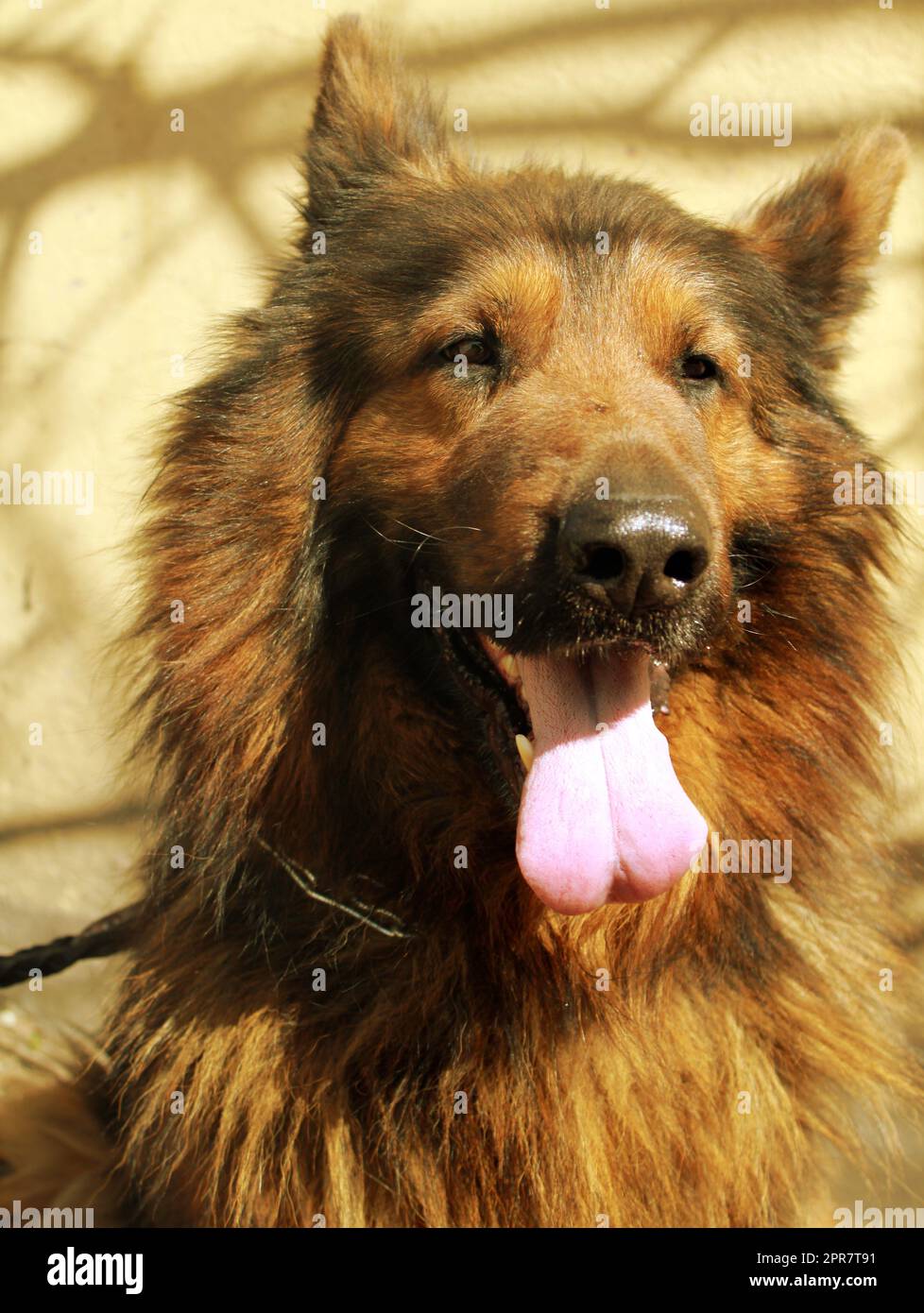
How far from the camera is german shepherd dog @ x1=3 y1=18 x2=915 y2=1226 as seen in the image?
252 cm

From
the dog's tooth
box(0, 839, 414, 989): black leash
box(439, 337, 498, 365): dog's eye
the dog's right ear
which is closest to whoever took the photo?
the dog's tooth

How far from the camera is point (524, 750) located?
2.49 meters

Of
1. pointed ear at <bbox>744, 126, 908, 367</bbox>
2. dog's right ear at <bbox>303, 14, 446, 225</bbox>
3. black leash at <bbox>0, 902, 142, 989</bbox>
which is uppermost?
dog's right ear at <bbox>303, 14, 446, 225</bbox>

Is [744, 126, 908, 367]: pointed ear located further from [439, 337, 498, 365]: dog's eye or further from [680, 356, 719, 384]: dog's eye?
[439, 337, 498, 365]: dog's eye

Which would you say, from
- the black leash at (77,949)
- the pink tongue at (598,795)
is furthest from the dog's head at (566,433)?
the black leash at (77,949)

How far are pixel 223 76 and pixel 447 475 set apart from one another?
8.86ft

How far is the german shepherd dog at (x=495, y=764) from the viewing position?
2.52 m

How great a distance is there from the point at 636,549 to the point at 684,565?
14 cm

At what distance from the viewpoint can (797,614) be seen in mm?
2803

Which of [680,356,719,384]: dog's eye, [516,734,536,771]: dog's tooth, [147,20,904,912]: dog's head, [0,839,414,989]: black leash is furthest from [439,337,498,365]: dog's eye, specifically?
[0,839,414,989]: black leash

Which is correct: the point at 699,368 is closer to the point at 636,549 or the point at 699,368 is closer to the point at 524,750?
the point at 636,549

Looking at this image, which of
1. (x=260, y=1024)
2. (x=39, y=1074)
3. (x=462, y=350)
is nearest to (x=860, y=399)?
(x=462, y=350)

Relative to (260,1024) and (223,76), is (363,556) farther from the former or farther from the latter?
(223,76)

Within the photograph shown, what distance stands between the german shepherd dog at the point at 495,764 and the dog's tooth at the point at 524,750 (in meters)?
0.03
